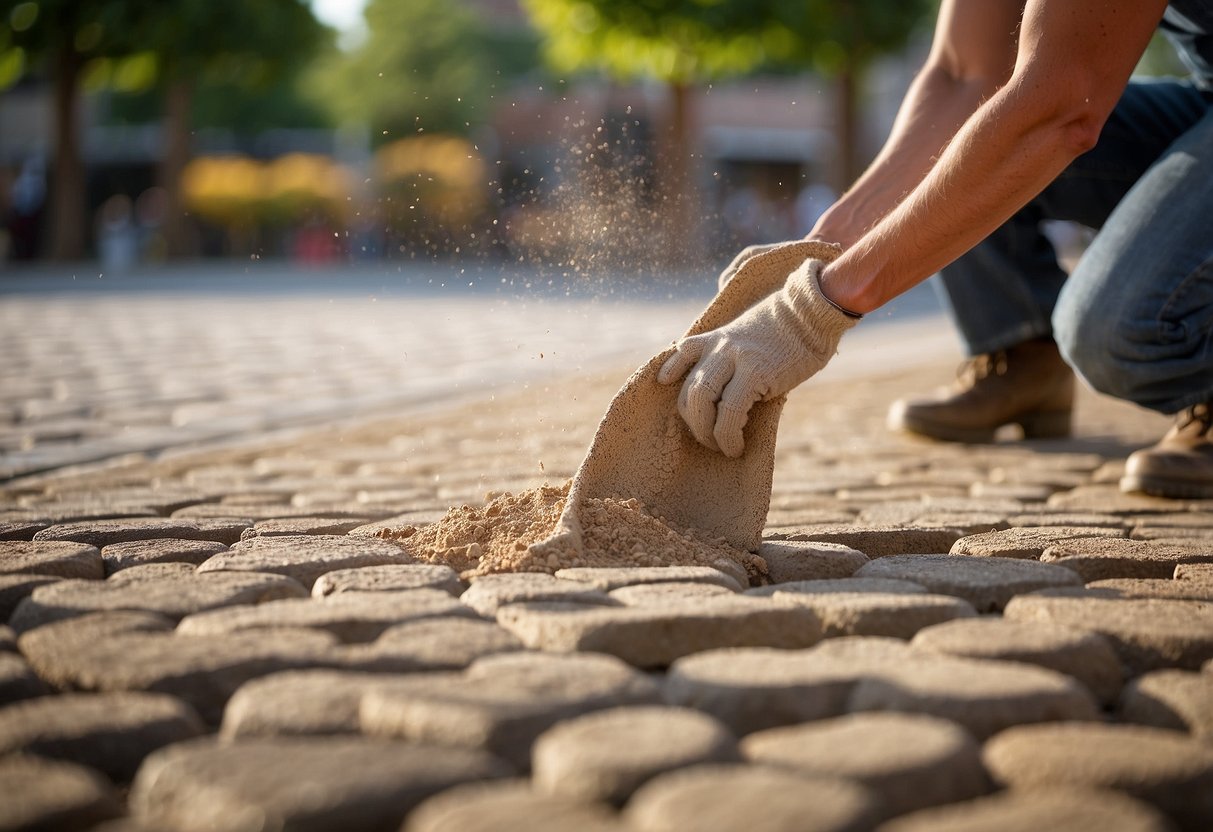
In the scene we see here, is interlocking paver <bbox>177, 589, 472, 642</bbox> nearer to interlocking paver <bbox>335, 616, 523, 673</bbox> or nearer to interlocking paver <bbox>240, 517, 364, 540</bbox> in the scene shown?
interlocking paver <bbox>335, 616, 523, 673</bbox>

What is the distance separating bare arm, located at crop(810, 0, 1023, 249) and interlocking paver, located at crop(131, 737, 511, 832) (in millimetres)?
1818

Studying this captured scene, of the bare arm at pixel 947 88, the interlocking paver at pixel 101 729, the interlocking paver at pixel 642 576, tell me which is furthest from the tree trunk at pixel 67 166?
the interlocking paver at pixel 101 729

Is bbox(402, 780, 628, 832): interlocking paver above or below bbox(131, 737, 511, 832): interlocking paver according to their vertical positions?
below

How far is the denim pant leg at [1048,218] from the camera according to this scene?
3627 mm

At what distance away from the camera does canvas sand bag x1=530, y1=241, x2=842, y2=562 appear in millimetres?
2471

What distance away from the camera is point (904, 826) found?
123 cm

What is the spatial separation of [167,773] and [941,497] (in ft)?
7.83

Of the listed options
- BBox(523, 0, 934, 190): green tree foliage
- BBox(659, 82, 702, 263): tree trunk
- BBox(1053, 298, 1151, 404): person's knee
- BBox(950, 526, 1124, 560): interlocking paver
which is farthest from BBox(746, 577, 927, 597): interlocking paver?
BBox(523, 0, 934, 190): green tree foliage

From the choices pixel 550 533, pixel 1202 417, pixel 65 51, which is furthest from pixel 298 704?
pixel 65 51

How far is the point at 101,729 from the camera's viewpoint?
4.84 ft

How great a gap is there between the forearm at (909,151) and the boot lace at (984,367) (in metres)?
1.28

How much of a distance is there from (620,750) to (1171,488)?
7.66 ft

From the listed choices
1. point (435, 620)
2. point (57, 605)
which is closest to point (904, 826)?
point (435, 620)

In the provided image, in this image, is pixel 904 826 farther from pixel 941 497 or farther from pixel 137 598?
pixel 941 497
